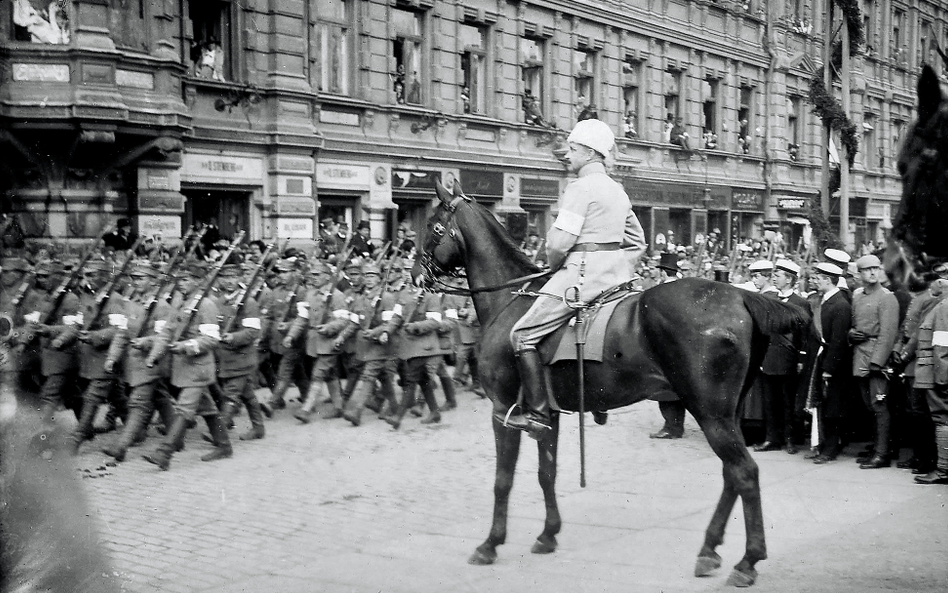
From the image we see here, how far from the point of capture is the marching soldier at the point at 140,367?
10.3m

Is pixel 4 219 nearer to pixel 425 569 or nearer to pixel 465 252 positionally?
pixel 465 252

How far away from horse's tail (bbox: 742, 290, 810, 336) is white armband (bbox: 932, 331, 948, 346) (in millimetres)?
3250

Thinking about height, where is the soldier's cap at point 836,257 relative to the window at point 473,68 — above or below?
below

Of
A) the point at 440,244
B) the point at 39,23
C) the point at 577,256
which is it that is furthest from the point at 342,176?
the point at 577,256

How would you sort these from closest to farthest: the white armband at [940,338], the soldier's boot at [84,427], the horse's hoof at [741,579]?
the horse's hoof at [741,579] < the white armband at [940,338] < the soldier's boot at [84,427]

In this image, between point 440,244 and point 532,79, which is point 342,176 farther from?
point 440,244

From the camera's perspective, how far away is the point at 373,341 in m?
12.7

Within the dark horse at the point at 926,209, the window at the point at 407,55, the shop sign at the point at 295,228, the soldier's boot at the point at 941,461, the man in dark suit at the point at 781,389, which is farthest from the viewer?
the window at the point at 407,55

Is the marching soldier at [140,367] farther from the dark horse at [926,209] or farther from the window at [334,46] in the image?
the window at [334,46]

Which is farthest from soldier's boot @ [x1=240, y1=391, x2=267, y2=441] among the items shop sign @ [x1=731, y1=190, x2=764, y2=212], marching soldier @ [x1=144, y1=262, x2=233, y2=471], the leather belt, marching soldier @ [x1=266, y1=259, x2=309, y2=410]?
shop sign @ [x1=731, y1=190, x2=764, y2=212]

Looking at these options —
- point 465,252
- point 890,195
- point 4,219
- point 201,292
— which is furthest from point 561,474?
point 890,195

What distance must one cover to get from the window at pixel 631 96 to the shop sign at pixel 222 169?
430 inches

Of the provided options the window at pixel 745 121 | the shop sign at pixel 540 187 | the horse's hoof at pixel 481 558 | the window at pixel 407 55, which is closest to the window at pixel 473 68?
the window at pixel 407 55

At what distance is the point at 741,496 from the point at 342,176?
1610cm
